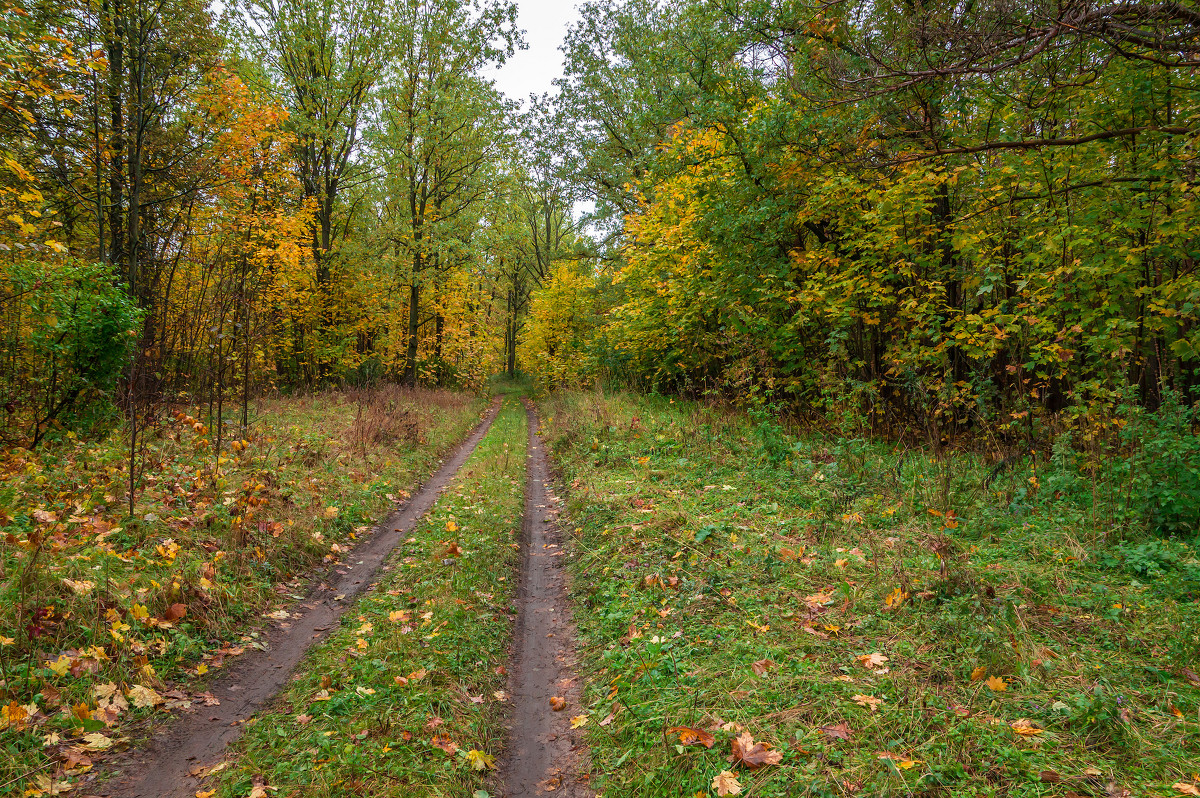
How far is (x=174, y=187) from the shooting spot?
36.2 ft

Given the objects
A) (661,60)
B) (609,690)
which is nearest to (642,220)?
(661,60)

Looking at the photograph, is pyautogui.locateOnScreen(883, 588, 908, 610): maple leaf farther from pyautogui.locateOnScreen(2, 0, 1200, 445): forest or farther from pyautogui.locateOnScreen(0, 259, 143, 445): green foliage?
pyautogui.locateOnScreen(0, 259, 143, 445): green foliage

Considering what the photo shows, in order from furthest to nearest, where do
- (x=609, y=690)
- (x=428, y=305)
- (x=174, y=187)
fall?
(x=428, y=305) → (x=174, y=187) → (x=609, y=690)

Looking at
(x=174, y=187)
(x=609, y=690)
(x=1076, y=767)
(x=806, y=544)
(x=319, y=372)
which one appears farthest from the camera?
(x=319, y=372)

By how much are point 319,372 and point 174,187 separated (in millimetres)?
11531

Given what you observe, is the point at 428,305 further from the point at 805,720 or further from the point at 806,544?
the point at 805,720

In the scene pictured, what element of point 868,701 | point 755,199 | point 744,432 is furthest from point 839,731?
point 755,199

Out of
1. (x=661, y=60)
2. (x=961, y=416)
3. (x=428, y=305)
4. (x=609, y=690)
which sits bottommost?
(x=609, y=690)

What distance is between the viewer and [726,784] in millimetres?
2816

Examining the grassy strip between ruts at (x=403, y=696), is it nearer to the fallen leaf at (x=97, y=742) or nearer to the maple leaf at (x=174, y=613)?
the fallen leaf at (x=97, y=742)

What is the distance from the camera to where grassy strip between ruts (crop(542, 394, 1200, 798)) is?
2.72m

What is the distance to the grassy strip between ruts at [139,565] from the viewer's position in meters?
3.47

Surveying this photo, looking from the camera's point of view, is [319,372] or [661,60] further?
Answer: [319,372]

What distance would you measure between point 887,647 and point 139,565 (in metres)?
6.40
